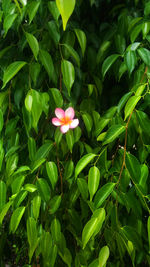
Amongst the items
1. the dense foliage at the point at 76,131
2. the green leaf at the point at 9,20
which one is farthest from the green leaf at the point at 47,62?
the green leaf at the point at 9,20

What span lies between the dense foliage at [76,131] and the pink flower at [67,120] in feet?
0.06

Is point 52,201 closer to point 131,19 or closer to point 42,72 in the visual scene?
point 42,72

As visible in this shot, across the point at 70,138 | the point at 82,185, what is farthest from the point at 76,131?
the point at 82,185

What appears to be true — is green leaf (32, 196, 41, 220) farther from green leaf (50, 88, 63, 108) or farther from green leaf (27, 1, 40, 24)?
green leaf (27, 1, 40, 24)

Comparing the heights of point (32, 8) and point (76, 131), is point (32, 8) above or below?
above

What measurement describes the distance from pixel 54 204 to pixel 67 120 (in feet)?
0.73

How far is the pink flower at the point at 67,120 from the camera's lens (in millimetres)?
851

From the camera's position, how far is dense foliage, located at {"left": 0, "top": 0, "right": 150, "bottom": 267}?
0.76 metres

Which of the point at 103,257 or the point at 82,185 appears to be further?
the point at 82,185

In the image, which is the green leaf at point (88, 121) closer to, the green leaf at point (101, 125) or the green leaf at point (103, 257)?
the green leaf at point (101, 125)

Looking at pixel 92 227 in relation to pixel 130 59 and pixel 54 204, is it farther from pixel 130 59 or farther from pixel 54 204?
pixel 130 59

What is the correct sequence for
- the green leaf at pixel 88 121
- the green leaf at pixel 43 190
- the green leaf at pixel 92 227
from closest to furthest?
the green leaf at pixel 92 227 → the green leaf at pixel 43 190 → the green leaf at pixel 88 121

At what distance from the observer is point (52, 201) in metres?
0.84

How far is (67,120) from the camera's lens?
844 millimetres
